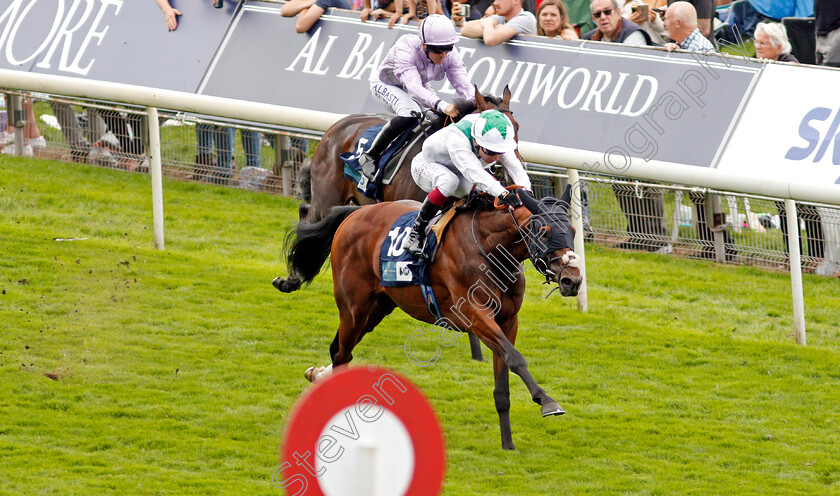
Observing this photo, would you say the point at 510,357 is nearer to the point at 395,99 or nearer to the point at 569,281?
the point at 569,281

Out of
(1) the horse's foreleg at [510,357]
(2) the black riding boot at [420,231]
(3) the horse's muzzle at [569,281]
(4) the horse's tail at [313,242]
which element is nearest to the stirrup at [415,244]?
(2) the black riding boot at [420,231]

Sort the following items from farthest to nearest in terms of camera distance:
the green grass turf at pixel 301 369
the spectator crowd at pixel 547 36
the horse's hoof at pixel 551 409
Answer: the spectator crowd at pixel 547 36
the green grass turf at pixel 301 369
the horse's hoof at pixel 551 409

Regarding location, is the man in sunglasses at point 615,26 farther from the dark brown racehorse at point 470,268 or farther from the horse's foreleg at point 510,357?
the horse's foreleg at point 510,357

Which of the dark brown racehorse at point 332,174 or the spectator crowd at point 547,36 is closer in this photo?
the dark brown racehorse at point 332,174

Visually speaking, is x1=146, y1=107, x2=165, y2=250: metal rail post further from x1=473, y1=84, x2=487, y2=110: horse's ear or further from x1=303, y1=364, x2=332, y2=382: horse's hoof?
x1=473, y1=84, x2=487, y2=110: horse's ear

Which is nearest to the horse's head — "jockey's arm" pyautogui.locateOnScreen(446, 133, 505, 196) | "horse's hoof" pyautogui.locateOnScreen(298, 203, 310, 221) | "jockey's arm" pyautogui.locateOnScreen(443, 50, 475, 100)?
"jockey's arm" pyautogui.locateOnScreen(446, 133, 505, 196)

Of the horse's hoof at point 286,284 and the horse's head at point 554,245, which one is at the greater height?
the horse's head at point 554,245

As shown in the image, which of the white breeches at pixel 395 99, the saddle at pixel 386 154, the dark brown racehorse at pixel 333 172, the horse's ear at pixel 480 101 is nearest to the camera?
the horse's ear at pixel 480 101

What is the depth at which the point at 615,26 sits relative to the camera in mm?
10680

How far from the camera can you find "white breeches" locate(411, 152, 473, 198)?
652 centimetres

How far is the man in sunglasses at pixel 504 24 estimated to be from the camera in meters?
10.9

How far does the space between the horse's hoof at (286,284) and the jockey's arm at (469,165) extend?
2.52 m

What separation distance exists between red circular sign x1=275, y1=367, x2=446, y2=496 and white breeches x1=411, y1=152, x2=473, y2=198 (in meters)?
3.21

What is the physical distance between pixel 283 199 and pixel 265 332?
3557 mm
